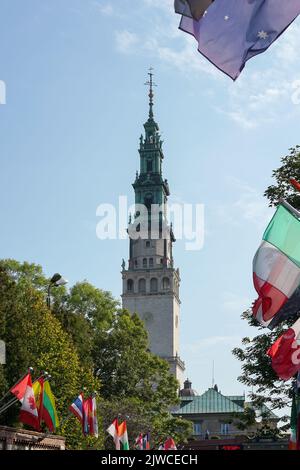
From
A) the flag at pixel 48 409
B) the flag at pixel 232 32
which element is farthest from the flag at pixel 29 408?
the flag at pixel 232 32

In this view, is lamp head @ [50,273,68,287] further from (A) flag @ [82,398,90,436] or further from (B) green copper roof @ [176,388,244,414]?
(B) green copper roof @ [176,388,244,414]

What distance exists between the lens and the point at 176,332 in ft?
482

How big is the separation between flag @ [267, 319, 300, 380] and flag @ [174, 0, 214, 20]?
359 inches

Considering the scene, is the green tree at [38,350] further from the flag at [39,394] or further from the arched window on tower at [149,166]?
the arched window on tower at [149,166]

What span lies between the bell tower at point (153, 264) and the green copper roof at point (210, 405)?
20.6ft

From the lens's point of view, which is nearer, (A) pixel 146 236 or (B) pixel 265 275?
(B) pixel 265 275

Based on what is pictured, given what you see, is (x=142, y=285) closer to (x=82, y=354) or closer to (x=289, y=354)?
(x=82, y=354)

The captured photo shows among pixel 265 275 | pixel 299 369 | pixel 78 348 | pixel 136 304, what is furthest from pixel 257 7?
pixel 136 304

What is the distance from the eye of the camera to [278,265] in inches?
740

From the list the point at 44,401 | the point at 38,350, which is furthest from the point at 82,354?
the point at 44,401

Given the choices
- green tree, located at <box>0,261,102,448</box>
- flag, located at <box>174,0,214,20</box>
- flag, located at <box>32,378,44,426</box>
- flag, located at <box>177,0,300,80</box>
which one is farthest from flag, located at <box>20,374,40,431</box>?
flag, located at <box>174,0,214,20</box>

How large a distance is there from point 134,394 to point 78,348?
21231mm

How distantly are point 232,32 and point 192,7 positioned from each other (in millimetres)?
798
